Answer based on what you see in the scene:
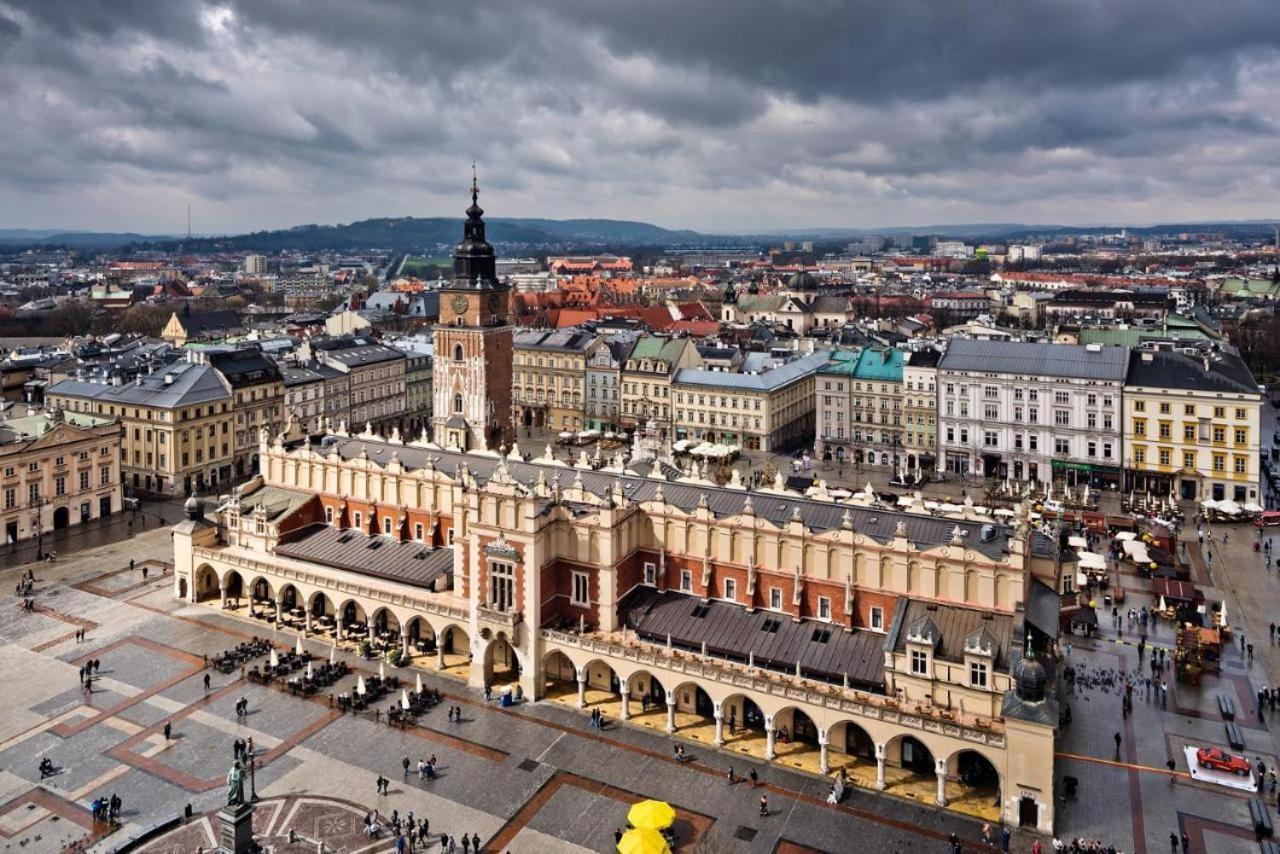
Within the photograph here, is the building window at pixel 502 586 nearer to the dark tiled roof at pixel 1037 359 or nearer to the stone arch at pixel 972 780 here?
the stone arch at pixel 972 780

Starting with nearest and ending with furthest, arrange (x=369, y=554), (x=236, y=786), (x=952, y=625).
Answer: (x=236, y=786) → (x=952, y=625) → (x=369, y=554)

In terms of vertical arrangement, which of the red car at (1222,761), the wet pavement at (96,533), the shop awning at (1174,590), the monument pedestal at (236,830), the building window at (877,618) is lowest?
the red car at (1222,761)

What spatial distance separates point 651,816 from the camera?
44.2 metres

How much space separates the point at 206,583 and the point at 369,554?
16146 millimetres

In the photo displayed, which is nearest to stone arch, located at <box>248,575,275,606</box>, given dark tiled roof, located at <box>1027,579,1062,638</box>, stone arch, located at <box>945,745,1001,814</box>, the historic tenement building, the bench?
the historic tenement building

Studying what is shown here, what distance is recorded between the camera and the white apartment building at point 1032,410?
112000 millimetres

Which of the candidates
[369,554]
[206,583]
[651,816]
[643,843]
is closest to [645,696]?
[651,816]

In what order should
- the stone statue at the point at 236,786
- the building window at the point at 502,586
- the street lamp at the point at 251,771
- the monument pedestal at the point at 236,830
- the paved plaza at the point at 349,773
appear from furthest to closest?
1. the building window at the point at 502,586
2. the street lamp at the point at 251,771
3. the paved plaza at the point at 349,773
4. the monument pedestal at the point at 236,830
5. the stone statue at the point at 236,786

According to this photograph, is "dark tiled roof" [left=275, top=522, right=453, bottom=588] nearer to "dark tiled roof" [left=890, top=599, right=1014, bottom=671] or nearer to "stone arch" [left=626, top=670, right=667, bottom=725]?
"stone arch" [left=626, top=670, right=667, bottom=725]

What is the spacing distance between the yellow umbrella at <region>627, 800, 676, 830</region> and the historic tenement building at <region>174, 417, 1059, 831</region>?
12.0 m

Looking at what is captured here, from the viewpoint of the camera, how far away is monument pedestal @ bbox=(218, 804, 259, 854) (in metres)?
37.0

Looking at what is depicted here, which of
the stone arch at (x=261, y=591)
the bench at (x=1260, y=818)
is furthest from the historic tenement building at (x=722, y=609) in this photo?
the bench at (x=1260, y=818)

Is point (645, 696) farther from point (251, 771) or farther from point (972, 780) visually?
point (251, 771)

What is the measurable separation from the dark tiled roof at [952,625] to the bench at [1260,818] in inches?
527
